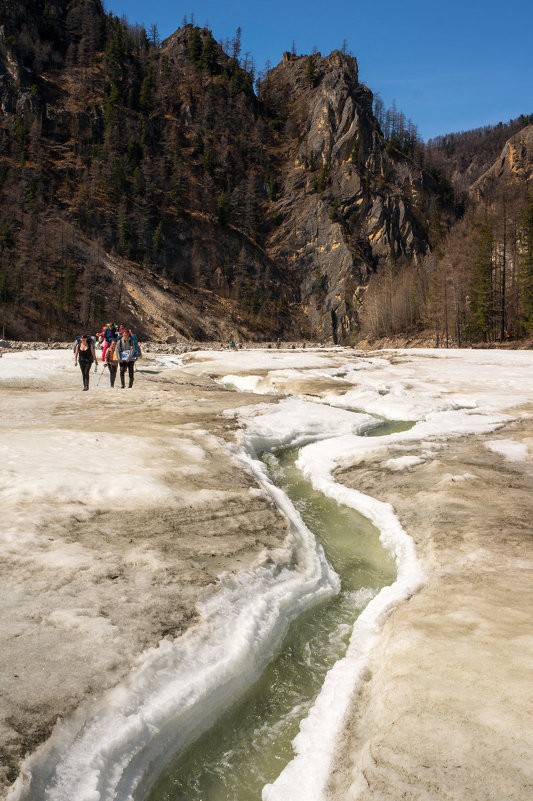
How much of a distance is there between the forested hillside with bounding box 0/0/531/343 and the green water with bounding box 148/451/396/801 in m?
56.6

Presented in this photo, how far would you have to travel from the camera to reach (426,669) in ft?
11.3

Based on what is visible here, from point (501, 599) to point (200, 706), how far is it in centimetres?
281

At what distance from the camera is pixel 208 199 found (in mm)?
106875

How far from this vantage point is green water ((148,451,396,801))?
304cm

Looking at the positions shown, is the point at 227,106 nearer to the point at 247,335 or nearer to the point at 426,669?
the point at 247,335

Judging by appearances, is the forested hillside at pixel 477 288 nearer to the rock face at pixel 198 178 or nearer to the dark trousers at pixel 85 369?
the rock face at pixel 198 178

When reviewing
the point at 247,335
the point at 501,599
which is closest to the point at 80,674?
the point at 501,599

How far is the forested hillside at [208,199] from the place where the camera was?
224ft

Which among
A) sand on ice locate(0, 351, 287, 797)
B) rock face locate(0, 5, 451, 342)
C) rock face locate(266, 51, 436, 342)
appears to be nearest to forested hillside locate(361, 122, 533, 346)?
rock face locate(0, 5, 451, 342)

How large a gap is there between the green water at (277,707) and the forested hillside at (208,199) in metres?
56.6

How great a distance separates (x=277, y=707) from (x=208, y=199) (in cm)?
11478

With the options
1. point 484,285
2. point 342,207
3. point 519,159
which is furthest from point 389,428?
point 519,159

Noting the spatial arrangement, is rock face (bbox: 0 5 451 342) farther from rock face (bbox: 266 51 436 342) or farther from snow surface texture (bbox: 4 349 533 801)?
snow surface texture (bbox: 4 349 533 801)

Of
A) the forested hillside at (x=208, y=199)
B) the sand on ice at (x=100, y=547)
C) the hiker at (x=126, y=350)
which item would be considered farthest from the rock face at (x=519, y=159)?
the sand on ice at (x=100, y=547)
